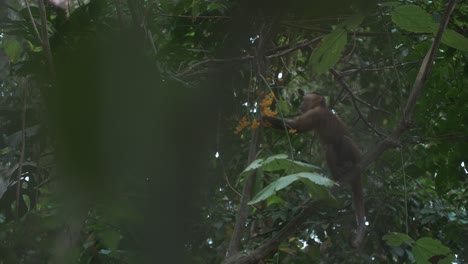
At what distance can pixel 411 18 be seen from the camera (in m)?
1.58

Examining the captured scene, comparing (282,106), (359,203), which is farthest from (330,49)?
(359,203)

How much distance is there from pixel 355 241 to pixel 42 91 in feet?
12.1

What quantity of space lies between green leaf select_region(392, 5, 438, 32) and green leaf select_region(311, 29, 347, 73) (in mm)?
178

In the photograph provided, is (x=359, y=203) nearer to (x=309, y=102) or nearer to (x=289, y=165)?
(x=309, y=102)

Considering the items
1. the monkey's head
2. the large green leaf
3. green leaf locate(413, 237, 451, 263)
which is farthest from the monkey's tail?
the large green leaf

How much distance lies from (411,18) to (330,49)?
0.38 metres

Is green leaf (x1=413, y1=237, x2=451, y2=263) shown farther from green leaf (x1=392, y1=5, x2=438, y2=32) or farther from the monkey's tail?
the monkey's tail

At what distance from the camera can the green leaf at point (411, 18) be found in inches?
61.8

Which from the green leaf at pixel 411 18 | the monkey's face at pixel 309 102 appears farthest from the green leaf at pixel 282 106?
the monkey's face at pixel 309 102

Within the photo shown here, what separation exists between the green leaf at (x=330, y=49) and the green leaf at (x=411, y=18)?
18 centimetres

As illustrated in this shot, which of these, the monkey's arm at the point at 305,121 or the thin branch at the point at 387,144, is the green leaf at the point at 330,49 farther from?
the monkey's arm at the point at 305,121

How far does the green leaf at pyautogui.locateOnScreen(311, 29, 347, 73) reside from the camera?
5.79 ft

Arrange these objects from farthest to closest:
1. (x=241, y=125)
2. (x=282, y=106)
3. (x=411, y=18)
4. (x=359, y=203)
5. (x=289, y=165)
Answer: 1. (x=359, y=203)
2. (x=282, y=106)
3. (x=241, y=125)
4. (x=289, y=165)
5. (x=411, y=18)

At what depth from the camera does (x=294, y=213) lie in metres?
3.76
